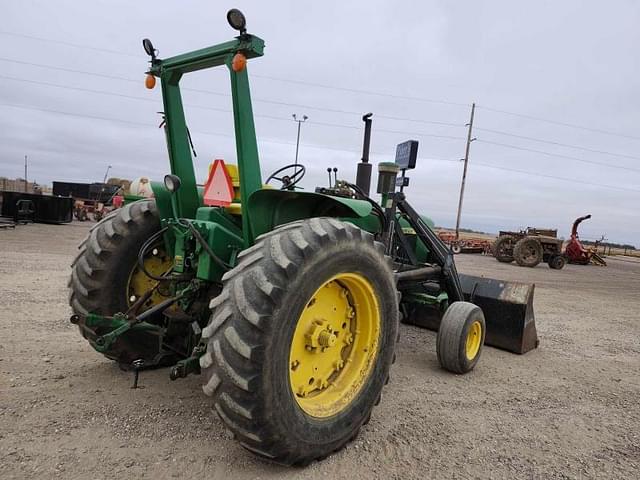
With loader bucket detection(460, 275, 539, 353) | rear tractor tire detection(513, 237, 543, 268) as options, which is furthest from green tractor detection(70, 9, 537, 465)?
rear tractor tire detection(513, 237, 543, 268)

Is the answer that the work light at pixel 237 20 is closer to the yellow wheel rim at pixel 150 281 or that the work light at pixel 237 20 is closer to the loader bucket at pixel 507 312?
the yellow wheel rim at pixel 150 281

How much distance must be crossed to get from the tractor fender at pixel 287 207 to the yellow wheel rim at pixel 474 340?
76.4 inches

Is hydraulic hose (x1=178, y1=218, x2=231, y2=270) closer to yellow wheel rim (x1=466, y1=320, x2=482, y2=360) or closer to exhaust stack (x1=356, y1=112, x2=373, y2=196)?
exhaust stack (x1=356, y1=112, x2=373, y2=196)

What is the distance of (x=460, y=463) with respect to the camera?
8.42 feet

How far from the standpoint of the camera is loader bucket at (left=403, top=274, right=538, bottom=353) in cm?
478

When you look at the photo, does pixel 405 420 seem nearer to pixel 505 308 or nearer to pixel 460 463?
Result: pixel 460 463

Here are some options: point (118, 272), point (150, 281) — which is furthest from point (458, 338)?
point (118, 272)

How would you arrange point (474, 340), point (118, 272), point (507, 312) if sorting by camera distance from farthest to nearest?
point (507, 312) < point (474, 340) < point (118, 272)

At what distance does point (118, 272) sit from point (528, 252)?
1702cm

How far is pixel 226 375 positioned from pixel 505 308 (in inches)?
148

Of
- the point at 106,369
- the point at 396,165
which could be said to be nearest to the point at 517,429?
the point at 396,165

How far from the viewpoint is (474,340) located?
14.2 ft

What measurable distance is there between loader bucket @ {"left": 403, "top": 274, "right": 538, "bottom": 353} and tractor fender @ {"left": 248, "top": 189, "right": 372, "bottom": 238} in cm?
259

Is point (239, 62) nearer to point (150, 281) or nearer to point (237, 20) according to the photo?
point (237, 20)
